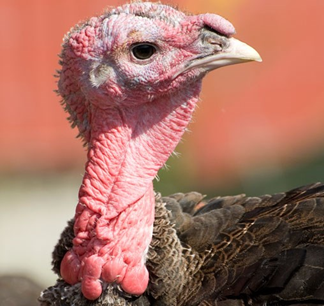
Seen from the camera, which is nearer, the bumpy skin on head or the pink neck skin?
the bumpy skin on head

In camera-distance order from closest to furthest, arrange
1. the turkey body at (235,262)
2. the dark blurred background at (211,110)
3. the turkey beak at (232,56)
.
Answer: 1. the turkey beak at (232,56)
2. the turkey body at (235,262)
3. the dark blurred background at (211,110)

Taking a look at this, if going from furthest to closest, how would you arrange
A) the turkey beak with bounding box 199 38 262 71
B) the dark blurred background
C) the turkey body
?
the dark blurred background < the turkey body < the turkey beak with bounding box 199 38 262 71

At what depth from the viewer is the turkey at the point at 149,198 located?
12.5ft

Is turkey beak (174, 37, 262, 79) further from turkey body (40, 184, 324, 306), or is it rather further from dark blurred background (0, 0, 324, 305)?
dark blurred background (0, 0, 324, 305)

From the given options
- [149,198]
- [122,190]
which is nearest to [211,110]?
[149,198]

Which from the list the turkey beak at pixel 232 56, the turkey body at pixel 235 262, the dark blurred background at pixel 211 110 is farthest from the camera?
the dark blurred background at pixel 211 110

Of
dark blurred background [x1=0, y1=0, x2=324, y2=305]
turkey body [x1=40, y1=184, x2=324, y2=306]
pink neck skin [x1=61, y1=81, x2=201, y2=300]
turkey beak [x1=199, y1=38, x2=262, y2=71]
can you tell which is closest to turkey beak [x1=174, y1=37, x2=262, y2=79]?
turkey beak [x1=199, y1=38, x2=262, y2=71]

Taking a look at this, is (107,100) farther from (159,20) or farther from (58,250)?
(58,250)

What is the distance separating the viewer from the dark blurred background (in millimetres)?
8711

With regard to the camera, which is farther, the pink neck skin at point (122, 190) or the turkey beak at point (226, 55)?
the pink neck skin at point (122, 190)

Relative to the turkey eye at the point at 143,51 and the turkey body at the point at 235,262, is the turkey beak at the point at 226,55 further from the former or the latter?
the turkey body at the point at 235,262

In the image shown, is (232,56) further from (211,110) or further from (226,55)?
(211,110)

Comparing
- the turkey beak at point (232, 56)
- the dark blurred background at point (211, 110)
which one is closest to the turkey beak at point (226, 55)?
the turkey beak at point (232, 56)

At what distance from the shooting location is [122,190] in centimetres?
403
